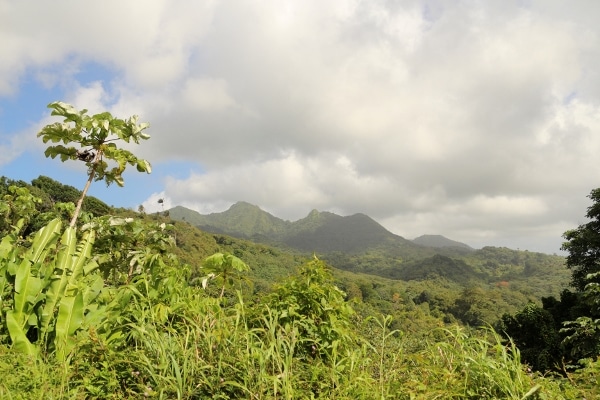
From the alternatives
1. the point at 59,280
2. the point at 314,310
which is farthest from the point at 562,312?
the point at 59,280

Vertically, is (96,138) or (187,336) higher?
(96,138)

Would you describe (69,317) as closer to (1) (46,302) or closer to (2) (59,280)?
(1) (46,302)

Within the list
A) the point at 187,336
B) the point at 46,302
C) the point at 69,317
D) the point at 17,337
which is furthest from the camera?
the point at 46,302

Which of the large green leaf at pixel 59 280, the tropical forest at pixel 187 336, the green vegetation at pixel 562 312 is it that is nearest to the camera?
the tropical forest at pixel 187 336

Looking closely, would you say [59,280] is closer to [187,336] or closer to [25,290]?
[25,290]

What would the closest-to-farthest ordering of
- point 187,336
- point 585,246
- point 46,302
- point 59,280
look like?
point 187,336, point 46,302, point 59,280, point 585,246

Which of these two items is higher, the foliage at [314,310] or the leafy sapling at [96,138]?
the leafy sapling at [96,138]

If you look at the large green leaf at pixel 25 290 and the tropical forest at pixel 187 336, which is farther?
the large green leaf at pixel 25 290

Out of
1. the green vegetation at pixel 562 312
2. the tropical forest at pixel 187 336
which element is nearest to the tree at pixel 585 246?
the green vegetation at pixel 562 312

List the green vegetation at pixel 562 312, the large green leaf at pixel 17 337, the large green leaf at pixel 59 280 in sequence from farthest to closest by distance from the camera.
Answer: the green vegetation at pixel 562 312
the large green leaf at pixel 59 280
the large green leaf at pixel 17 337

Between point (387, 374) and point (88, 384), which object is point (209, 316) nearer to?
point (88, 384)

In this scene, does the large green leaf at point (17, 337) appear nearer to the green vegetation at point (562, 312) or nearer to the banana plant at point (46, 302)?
the banana plant at point (46, 302)

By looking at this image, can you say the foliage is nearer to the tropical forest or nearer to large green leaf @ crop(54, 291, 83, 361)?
the tropical forest

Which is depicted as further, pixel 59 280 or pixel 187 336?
pixel 59 280
